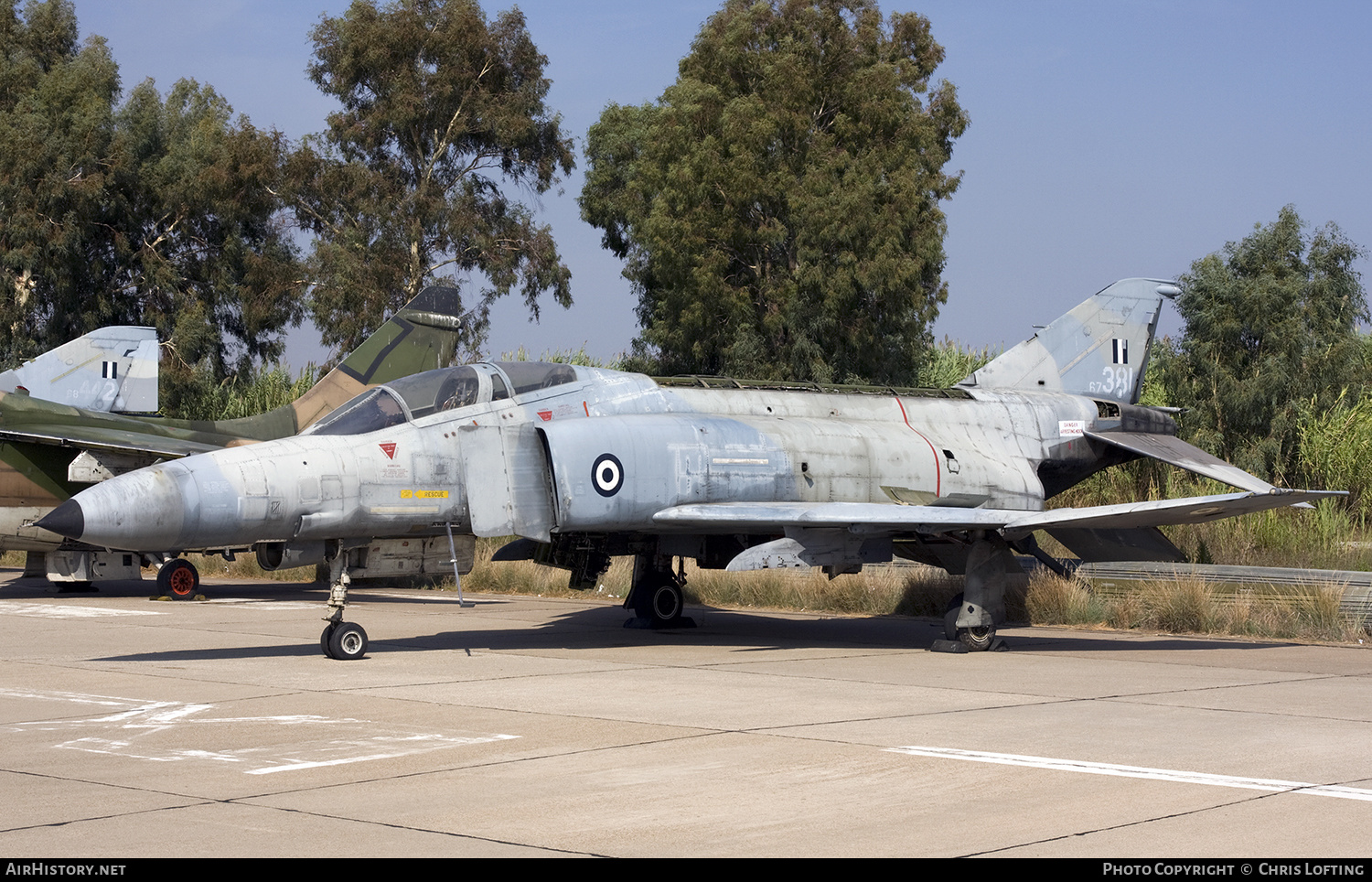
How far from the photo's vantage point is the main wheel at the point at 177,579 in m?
19.3

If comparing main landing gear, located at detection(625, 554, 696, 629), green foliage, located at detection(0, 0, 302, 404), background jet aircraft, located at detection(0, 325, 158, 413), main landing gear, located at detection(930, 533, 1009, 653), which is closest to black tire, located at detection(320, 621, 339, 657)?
main landing gear, located at detection(625, 554, 696, 629)

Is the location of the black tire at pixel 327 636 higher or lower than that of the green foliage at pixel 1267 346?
lower

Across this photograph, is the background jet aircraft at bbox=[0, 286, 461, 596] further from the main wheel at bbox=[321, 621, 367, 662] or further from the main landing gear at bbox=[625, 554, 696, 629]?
the main wheel at bbox=[321, 621, 367, 662]

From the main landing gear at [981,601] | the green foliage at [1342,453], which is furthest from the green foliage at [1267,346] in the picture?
the main landing gear at [981,601]

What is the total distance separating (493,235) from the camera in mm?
41156

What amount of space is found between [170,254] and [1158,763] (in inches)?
1654

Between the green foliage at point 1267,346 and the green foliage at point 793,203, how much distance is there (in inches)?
334

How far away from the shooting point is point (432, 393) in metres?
12.4

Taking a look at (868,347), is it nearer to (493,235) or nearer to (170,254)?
(493,235)

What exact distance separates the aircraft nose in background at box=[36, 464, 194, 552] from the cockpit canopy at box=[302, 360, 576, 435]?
1.62 meters

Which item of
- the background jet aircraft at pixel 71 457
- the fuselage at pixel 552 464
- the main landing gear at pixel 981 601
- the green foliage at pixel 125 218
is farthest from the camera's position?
the green foliage at pixel 125 218

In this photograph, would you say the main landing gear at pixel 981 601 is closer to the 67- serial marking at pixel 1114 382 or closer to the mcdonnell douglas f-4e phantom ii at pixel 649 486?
the mcdonnell douglas f-4e phantom ii at pixel 649 486

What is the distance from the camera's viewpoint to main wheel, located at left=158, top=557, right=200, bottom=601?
1927 cm

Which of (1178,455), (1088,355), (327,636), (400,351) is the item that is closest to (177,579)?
(400,351)
